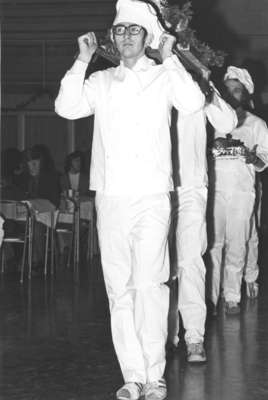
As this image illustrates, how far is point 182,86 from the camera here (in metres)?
5.50

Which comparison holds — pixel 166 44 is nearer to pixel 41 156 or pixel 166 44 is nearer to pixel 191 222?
pixel 191 222

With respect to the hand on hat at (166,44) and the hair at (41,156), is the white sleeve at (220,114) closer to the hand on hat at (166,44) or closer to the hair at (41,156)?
the hand on hat at (166,44)

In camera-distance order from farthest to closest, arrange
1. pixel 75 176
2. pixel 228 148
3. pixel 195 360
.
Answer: pixel 75 176
pixel 228 148
pixel 195 360

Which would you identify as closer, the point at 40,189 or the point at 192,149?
the point at 192,149

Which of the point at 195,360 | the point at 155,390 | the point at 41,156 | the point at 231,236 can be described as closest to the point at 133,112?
the point at 155,390

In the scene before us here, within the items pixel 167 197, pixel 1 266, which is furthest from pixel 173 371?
pixel 1 266

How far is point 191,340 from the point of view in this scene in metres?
6.69

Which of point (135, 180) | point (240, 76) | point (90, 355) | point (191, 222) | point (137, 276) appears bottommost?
point (90, 355)

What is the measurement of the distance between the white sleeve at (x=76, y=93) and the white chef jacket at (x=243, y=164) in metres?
3.22

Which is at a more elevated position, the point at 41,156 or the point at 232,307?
the point at 41,156

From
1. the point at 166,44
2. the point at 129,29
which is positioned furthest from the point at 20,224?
the point at 166,44

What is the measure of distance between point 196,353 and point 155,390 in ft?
3.73

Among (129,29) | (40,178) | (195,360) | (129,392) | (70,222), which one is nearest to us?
(129,392)

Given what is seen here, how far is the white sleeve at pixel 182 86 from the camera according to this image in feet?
18.1
